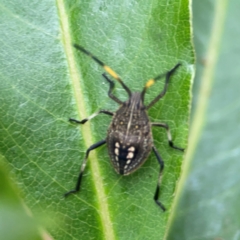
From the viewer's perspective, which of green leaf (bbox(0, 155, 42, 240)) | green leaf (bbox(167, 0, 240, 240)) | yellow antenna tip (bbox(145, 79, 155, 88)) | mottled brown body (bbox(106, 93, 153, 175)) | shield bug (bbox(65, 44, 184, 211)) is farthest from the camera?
green leaf (bbox(167, 0, 240, 240))

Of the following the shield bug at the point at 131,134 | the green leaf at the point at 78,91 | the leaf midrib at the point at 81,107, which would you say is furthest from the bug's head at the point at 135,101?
the leaf midrib at the point at 81,107

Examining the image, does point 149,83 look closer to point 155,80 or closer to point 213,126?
point 155,80

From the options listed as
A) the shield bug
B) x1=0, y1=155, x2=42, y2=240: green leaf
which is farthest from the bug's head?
x1=0, y1=155, x2=42, y2=240: green leaf

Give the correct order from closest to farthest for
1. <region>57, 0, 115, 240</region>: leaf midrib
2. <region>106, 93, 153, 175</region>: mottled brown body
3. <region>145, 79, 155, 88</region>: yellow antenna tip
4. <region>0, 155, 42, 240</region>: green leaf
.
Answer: <region>0, 155, 42, 240</region>: green leaf, <region>57, 0, 115, 240</region>: leaf midrib, <region>145, 79, 155, 88</region>: yellow antenna tip, <region>106, 93, 153, 175</region>: mottled brown body

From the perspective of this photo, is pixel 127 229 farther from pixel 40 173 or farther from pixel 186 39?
pixel 186 39

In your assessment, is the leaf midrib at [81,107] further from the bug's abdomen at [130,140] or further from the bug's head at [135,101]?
the bug's head at [135,101]

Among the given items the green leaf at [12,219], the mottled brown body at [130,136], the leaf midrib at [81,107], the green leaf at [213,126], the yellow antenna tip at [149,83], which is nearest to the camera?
the green leaf at [12,219]

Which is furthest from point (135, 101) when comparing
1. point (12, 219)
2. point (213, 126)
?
point (12, 219)

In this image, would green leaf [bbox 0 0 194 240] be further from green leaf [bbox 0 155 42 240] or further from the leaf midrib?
green leaf [bbox 0 155 42 240]
